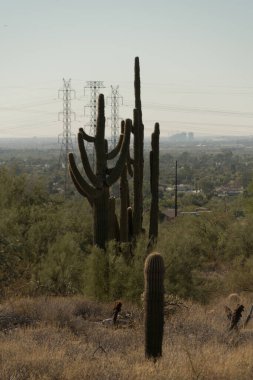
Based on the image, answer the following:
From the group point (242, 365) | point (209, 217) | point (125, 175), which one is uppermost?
point (125, 175)

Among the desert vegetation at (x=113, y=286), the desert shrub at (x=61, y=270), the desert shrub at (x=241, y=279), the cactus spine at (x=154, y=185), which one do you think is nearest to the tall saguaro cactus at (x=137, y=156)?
the desert vegetation at (x=113, y=286)

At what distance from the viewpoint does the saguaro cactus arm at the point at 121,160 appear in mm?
15469

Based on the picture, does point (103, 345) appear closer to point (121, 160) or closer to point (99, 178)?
point (99, 178)

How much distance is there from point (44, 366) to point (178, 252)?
400 inches

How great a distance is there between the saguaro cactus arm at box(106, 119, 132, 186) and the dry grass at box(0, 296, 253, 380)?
3584mm

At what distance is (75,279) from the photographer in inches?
678

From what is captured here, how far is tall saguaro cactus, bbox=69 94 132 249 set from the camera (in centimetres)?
1502

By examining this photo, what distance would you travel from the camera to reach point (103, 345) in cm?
907

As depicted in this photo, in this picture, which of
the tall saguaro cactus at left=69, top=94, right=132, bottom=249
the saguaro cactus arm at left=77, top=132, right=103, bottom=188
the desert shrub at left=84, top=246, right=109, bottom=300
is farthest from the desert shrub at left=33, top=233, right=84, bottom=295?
the saguaro cactus arm at left=77, top=132, right=103, bottom=188

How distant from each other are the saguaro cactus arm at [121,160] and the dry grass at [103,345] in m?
3.58

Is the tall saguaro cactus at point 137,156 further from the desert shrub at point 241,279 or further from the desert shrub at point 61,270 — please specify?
the desert shrub at point 241,279

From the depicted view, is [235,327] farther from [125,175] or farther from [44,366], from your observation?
[125,175]

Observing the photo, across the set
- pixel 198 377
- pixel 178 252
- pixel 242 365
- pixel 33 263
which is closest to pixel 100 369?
pixel 198 377

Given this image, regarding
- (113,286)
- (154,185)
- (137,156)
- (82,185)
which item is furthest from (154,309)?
(154,185)
